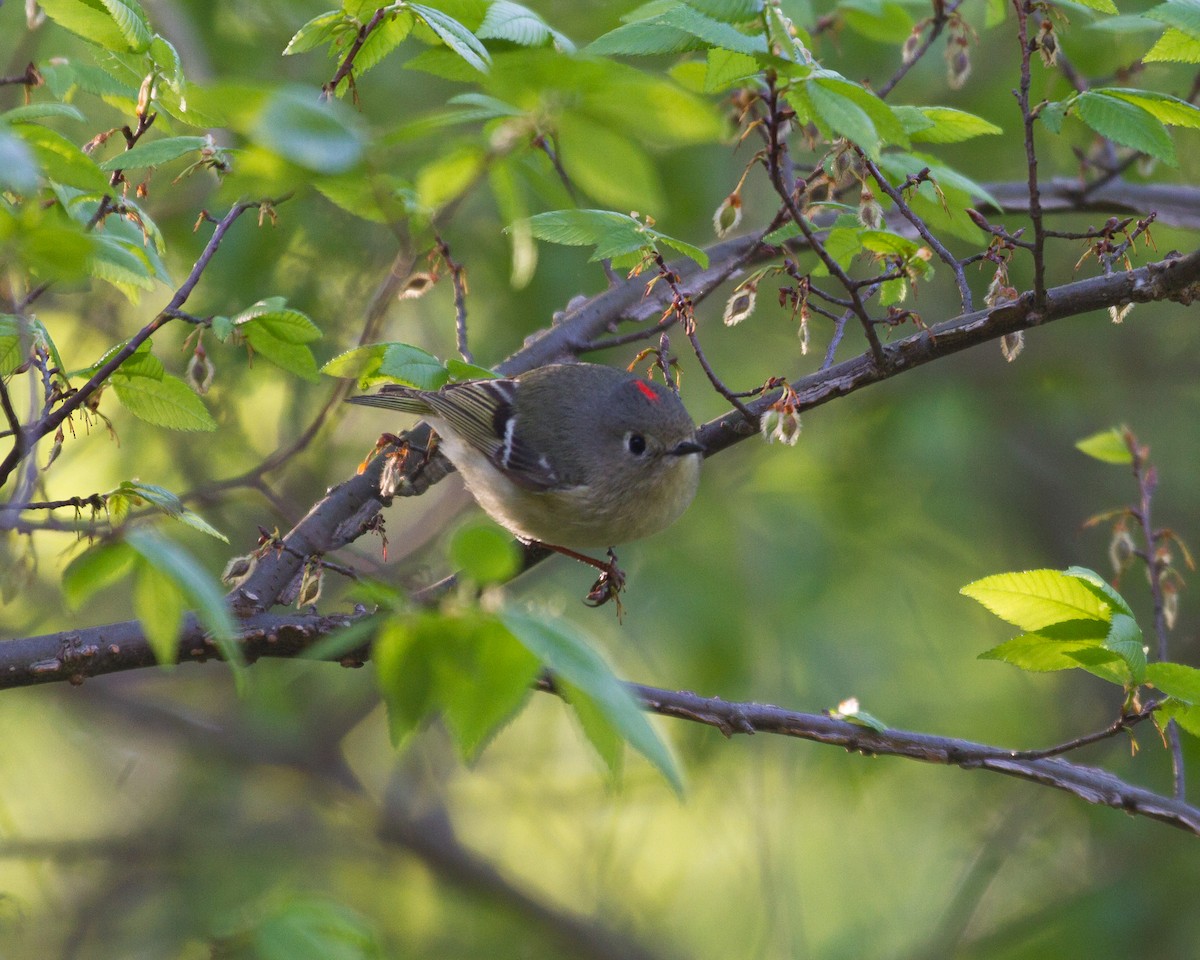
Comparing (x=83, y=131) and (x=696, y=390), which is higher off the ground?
(x=83, y=131)

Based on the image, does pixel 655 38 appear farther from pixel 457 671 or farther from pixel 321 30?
pixel 457 671

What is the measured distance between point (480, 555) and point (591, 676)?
0.15 metres

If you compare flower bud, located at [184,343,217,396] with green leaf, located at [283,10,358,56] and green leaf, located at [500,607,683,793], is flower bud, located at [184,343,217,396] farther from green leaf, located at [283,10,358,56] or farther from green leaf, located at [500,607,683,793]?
green leaf, located at [500,607,683,793]

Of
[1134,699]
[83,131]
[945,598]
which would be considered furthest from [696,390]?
[1134,699]

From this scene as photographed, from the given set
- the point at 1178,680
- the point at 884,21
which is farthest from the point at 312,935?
the point at 884,21

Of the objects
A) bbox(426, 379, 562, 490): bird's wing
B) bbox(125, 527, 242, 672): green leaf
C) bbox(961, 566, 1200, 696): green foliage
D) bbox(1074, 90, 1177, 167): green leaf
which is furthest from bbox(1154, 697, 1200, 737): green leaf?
bbox(426, 379, 562, 490): bird's wing

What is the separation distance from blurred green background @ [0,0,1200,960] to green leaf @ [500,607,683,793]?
276cm

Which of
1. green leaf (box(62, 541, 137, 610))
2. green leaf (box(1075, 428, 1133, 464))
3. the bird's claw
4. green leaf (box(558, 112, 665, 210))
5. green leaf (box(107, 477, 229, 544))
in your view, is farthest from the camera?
the bird's claw

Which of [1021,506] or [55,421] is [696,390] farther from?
[55,421]

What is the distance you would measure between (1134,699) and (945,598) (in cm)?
363

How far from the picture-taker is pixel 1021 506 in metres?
5.22

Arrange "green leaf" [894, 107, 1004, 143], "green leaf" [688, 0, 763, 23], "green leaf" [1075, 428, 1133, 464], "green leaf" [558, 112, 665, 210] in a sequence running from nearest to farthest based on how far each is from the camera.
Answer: "green leaf" [558, 112, 665, 210] < "green leaf" [688, 0, 763, 23] < "green leaf" [894, 107, 1004, 143] < "green leaf" [1075, 428, 1133, 464]

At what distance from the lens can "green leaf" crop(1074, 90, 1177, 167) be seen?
174 cm

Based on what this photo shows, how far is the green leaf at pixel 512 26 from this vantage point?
161 cm
